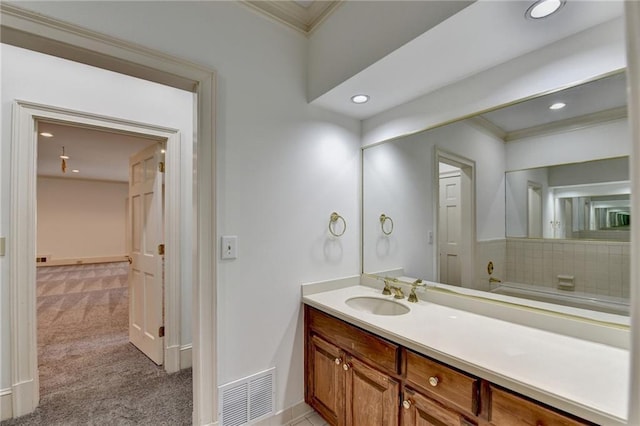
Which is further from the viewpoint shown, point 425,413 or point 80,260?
point 80,260

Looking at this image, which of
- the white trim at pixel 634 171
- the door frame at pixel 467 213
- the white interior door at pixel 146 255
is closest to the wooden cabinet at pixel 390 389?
the white trim at pixel 634 171

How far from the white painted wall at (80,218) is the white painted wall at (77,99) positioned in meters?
7.75

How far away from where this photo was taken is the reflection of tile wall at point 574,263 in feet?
3.74

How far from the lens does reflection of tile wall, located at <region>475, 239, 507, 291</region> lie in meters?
1.49

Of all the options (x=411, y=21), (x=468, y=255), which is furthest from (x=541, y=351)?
(x=411, y=21)

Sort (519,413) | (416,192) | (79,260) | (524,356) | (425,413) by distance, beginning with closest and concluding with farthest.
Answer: (519,413), (524,356), (425,413), (416,192), (79,260)

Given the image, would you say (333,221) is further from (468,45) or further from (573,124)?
(573,124)

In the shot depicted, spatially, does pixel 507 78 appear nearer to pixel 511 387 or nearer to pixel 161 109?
pixel 511 387

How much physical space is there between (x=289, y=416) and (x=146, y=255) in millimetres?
1951

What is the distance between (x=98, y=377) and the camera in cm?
229

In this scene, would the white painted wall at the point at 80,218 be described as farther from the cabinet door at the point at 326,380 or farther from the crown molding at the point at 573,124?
the crown molding at the point at 573,124

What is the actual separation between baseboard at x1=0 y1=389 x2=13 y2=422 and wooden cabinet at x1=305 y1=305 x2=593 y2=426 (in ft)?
6.55

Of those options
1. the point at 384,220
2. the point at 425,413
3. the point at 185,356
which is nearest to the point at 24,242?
the point at 185,356

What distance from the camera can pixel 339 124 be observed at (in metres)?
2.09
